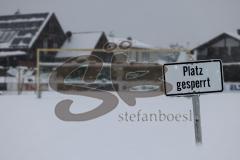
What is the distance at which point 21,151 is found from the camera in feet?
8.13

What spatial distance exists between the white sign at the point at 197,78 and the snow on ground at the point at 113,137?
2.42 feet

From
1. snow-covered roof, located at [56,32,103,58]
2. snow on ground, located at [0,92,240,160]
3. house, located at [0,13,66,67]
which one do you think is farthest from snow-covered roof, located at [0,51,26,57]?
snow on ground, located at [0,92,240,160]

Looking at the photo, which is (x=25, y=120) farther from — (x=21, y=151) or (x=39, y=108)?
(x=21, y=151)

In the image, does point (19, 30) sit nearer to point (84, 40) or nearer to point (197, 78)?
point (84, 40)

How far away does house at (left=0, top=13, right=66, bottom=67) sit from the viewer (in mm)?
14570

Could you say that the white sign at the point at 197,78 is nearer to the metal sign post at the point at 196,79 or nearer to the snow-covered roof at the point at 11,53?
the metal sign post at the point at 196,79

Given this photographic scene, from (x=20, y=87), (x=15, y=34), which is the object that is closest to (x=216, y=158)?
(x=20, y=87)

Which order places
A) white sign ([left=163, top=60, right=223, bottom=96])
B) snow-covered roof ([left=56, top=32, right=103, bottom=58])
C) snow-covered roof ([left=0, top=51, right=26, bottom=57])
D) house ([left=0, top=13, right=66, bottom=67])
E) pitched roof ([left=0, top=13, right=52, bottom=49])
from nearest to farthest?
white sign ([left=163, top=60, right=223, bottom=96]), snow-covered roof ([left=0, top=51, right=26, bottom=57]), house ([left=0, top=13, right=66, bottom=67]), pitched roof ([left=0, top=13, right=52, bottom=49]), snow-covered roof ([left=56, top=32, right=103, bottom=58])

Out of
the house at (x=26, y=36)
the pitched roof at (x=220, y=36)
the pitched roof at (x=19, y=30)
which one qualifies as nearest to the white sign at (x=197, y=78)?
the house at (x=26, y=36)

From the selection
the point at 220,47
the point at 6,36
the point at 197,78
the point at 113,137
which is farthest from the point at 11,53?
the point at 197,78

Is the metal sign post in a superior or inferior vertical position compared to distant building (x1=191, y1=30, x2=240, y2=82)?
inferior

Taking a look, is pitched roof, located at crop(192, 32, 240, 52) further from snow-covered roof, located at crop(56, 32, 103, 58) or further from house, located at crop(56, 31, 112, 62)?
snow-covered roof, located at crop(56, 32, 103, 58)

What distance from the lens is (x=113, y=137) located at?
2965 millimetres

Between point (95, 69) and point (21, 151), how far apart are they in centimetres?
464
